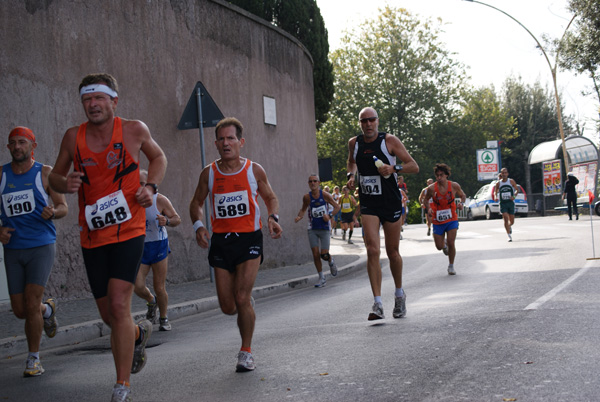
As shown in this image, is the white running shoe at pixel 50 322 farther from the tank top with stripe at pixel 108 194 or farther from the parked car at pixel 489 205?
the parked car at pixel 489 205

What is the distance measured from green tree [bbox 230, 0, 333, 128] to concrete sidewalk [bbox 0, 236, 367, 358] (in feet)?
23.6

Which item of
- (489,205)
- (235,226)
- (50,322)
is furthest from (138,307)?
(489,205)

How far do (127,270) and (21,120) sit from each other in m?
6.64

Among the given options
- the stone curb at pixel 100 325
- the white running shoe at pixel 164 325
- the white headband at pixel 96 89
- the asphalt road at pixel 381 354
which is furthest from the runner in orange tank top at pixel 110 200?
the white running shoe at pixel 164 325

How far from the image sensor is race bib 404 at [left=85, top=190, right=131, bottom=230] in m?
4.80

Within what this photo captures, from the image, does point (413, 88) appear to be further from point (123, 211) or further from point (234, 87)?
point (123, 211)

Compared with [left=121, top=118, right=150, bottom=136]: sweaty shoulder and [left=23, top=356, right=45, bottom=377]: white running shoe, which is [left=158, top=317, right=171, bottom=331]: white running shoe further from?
[left=121, top=118, right=150, bottom=136]: sweaty shoulder

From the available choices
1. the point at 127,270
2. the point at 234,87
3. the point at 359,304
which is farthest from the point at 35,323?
the point at 234,87

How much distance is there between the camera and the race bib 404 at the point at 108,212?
4.80 m

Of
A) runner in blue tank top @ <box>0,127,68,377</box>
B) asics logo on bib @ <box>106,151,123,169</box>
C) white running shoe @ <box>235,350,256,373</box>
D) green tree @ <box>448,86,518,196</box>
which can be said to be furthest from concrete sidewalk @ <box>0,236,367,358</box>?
green tree @ <box>448,86,518,196</box>

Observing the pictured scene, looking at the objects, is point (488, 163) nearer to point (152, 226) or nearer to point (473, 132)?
point (473, 132)

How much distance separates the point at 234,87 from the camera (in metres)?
16.1

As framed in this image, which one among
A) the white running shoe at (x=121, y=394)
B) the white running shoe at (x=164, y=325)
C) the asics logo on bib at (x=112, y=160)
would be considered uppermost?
the asics logo on bib at (x=112, y=160)

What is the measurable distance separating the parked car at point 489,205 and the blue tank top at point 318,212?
2739 centimetres
